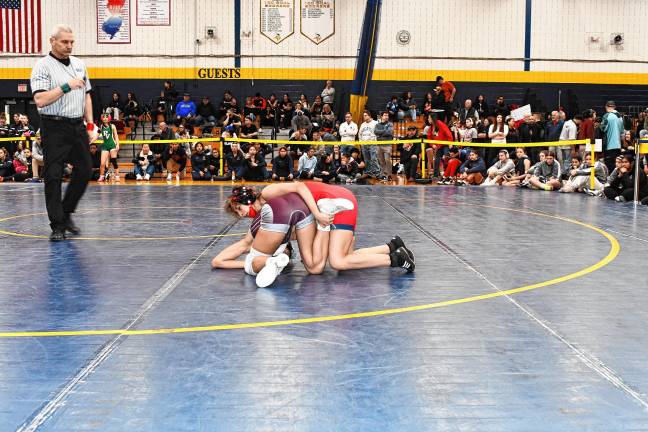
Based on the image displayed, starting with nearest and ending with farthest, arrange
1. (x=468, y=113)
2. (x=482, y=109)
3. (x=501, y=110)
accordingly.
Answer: (x=468, y=113)
(x=501, y=110)
(x=482, y=109)

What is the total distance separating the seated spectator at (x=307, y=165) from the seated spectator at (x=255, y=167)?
2.74ft

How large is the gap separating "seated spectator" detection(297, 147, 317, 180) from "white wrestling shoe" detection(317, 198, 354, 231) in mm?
12561

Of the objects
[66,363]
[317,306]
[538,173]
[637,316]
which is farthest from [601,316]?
[538,173]

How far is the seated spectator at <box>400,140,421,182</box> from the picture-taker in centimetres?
1920

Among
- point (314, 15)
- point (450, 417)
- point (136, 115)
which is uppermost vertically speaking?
point (314, 15)

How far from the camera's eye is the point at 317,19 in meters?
25.8

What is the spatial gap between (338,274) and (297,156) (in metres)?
14.5

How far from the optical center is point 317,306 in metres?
5.08

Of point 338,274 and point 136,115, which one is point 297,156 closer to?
point 136,115

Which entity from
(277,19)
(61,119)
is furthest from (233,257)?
(277,19)

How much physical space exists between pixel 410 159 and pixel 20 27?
1398 centimetres

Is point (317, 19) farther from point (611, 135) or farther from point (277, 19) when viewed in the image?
point (611, 135)

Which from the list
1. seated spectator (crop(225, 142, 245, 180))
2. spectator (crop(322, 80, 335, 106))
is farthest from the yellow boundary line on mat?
spectator (crop(322, 80, 335, 106))

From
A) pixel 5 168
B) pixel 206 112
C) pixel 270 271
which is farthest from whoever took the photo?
pixel 206 112
